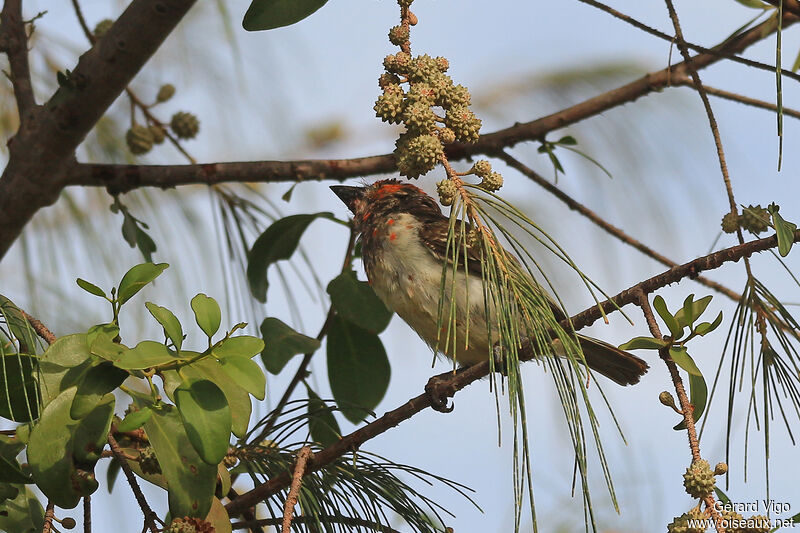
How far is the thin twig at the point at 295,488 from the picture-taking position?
1398 millimetres

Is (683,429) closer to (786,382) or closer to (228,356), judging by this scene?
(786,382)

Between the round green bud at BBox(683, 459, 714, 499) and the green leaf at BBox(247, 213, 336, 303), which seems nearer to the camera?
the round green bud at BBox(683, 459, 714, 499)

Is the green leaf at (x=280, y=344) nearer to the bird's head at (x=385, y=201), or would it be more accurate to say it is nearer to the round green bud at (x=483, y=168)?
the bird's head at (x=385, y=201)

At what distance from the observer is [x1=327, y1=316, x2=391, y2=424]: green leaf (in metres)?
2.52

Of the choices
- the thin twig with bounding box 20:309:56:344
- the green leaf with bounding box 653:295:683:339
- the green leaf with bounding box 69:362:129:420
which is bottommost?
the green leaf with bounding box 69:362:129:420

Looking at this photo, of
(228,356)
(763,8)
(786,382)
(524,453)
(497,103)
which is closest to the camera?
(524,453)

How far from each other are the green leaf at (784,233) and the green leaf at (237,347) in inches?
29.7

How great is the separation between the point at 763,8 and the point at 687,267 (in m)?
1.07

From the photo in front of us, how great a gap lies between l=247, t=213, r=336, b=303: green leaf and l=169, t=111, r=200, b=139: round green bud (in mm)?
481

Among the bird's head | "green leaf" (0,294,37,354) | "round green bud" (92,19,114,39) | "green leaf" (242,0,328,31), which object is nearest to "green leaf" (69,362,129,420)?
"green leaf" (0,294,37,354)

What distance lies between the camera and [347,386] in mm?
2523

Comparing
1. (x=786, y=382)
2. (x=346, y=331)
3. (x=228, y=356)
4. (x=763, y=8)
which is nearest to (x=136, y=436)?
(x=228, y=356)

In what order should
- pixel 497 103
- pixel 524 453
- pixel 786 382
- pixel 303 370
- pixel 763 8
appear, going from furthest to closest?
pixel 497 103 < pixel 303 370 < pixel 763 8 < pixel 786 382 < pixel 524 453

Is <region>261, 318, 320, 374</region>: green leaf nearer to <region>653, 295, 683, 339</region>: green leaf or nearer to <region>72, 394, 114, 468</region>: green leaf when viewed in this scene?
<region>72, 394, 114, 468</region>: green leaf
